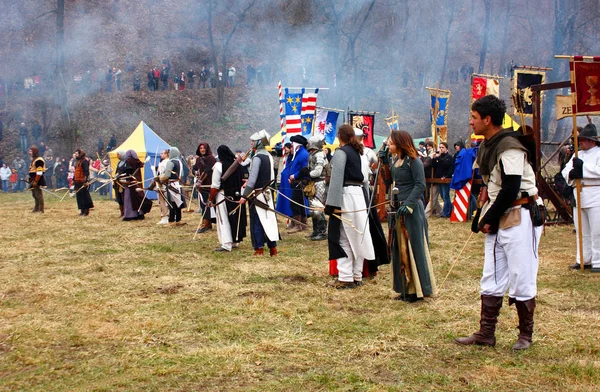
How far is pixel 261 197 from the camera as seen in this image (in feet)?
29.9

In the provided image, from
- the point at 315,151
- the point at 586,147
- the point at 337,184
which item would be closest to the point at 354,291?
the point at 337,184

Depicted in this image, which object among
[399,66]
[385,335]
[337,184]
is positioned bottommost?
[385,335]

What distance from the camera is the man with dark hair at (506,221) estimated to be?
14.8 ft

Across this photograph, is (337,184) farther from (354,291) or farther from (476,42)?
(476,42)

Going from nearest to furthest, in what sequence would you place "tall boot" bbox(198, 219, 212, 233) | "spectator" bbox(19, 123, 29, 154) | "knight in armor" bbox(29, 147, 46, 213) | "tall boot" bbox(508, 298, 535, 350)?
1. "tall boot" bbox(508, 298, 535, 350)
2. "tall boot" bbox(198, 219, 212, 233)
3. "knight in armor" bbox(29, 147, 46, 213)
4. "spectator" bbox(19, 123, 29, 154)

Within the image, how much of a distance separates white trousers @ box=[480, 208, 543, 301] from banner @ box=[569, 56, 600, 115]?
3676mm

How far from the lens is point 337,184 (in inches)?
273

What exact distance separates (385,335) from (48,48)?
3892cm

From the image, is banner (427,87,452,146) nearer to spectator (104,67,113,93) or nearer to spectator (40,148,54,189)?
spectator (40,148,54,189)

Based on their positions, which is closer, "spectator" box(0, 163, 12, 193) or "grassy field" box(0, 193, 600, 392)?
"grassy field" box(0, 193, 600, 392)

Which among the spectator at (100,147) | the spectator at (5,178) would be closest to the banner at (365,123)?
the spectator at (5,178)

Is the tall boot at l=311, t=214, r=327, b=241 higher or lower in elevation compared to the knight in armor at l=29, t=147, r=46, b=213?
lower

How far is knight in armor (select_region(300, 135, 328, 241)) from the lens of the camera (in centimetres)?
1053

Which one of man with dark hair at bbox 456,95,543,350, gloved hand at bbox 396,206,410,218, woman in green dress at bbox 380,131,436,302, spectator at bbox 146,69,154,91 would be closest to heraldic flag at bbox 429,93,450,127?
woman in green dress at bbox 380,131,436,302
